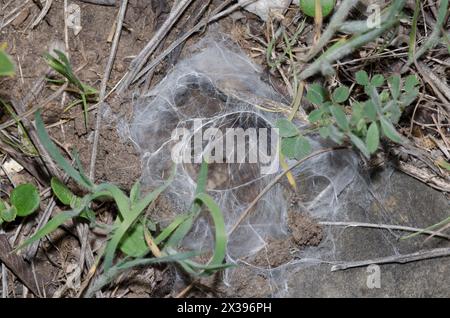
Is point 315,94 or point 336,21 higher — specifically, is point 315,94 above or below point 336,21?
below

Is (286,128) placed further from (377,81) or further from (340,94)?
(377,81)

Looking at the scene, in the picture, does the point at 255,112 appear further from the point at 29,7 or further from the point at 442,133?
the point at 29,7

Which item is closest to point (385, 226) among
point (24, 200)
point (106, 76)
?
point (106, 76)

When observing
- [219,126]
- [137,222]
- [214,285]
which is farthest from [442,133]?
[137,222]

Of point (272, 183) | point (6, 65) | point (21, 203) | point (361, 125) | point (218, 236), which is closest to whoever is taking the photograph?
point (6, 65)

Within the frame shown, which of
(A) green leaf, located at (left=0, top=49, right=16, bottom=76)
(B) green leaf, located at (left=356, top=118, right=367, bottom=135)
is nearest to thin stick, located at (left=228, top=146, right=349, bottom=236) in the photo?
(B) green leaf, located at (left=356, top=118, right=367, bottom=135)

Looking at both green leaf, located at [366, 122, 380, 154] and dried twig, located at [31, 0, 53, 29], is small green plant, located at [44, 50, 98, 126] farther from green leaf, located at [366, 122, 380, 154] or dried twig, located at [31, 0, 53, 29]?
green leaf, located at [366, 122, 380, 154]
